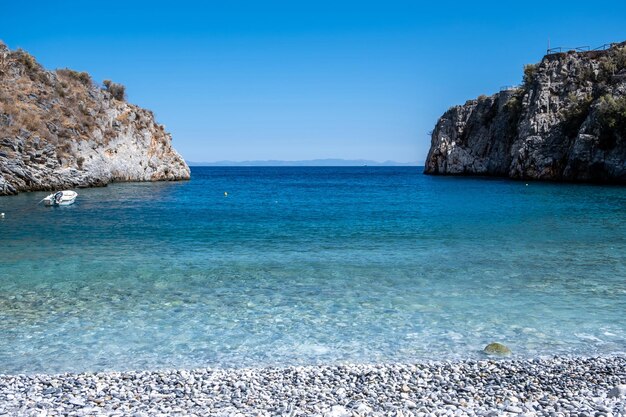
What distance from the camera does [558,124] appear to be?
233 ft

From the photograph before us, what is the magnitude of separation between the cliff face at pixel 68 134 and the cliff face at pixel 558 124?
185 ft

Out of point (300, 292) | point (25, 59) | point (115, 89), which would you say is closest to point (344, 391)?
point (300, 292)

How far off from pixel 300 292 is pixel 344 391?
623cm

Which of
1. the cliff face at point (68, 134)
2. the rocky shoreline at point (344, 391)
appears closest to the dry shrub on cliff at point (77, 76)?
the cliff face at point (68, 134)

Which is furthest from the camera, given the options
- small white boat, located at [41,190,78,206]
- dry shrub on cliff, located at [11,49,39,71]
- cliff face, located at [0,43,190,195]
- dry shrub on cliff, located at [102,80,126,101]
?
dry shrub on cliff, located at [102,80,126,101]

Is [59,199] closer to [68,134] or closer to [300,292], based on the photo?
[68,134]

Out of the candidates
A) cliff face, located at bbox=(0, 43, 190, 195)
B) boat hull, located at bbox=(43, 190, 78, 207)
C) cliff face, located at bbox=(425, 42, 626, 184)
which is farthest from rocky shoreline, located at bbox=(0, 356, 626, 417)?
cliff face, located at bbox=(425, 42, 626, 184)

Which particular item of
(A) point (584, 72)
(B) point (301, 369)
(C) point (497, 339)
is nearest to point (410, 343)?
(C) point (497, 339)

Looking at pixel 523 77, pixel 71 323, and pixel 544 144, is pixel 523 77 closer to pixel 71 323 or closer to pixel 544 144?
pixel 544 144

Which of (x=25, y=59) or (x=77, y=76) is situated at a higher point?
(x=25, y=59)

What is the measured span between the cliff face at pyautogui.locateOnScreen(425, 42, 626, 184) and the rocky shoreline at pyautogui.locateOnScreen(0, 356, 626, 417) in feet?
194

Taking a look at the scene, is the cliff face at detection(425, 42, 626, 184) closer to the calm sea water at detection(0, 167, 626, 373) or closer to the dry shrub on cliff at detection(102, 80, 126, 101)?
the calm sea water at detection(0, 167, 626, 373)

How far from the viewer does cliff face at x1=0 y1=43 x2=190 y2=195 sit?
47000 mm

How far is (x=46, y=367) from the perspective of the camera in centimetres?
873
